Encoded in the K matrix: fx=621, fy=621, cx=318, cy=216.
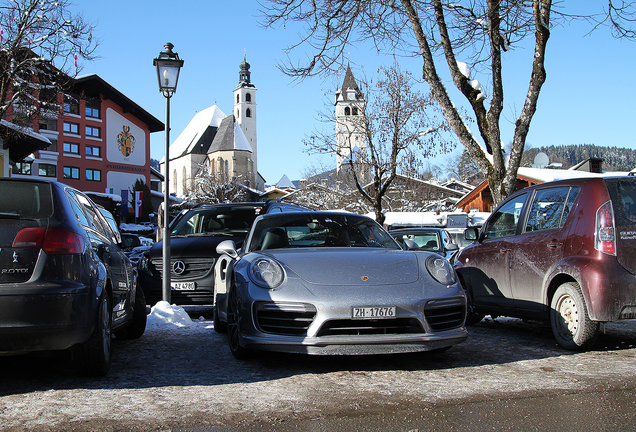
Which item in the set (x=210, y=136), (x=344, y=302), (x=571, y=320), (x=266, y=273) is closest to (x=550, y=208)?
(x=571, y=320)

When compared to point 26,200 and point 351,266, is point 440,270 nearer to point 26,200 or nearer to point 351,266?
point 351,266

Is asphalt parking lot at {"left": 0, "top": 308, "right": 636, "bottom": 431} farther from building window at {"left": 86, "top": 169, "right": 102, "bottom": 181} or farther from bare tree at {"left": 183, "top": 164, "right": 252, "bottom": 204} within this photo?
bare tree at {"left": 183, "top": 164, "right": 252, "bottom": 204}

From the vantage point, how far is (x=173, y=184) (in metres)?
112

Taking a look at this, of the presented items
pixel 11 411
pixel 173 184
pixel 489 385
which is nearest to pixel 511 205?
pixel 489 385

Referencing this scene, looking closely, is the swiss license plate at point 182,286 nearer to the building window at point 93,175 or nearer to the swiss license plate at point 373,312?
the swiss license plate at point 373,312

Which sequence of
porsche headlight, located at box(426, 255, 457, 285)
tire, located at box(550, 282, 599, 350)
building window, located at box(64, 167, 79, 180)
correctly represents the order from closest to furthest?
porsche headlight, located at box(426, 255, 457, 285), tire, located at box(550, 282, 599, 350), building window, located at box(64, 167, 79, 180)

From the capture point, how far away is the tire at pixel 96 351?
4.39 meters

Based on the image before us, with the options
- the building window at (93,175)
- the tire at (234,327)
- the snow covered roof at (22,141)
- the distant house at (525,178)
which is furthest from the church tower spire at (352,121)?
the building window at (93,175)

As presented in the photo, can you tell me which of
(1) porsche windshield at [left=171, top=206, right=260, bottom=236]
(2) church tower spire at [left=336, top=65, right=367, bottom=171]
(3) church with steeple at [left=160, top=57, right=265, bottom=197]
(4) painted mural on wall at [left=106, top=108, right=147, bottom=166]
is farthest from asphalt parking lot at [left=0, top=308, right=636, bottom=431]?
(3) church with steeple at [left=160, top=57, right=265, bottom=197]

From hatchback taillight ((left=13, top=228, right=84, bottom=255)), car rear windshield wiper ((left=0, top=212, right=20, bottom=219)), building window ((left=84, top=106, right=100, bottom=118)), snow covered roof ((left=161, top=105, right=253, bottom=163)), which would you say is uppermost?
snow covered roof ((left=161, top=105, right=253, bottom=163))

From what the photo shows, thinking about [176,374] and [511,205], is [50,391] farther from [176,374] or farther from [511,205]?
[511,205]

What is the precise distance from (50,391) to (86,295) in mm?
668

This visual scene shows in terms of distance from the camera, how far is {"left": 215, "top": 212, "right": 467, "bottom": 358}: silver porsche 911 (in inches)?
181

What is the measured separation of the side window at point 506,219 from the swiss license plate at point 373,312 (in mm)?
2784
